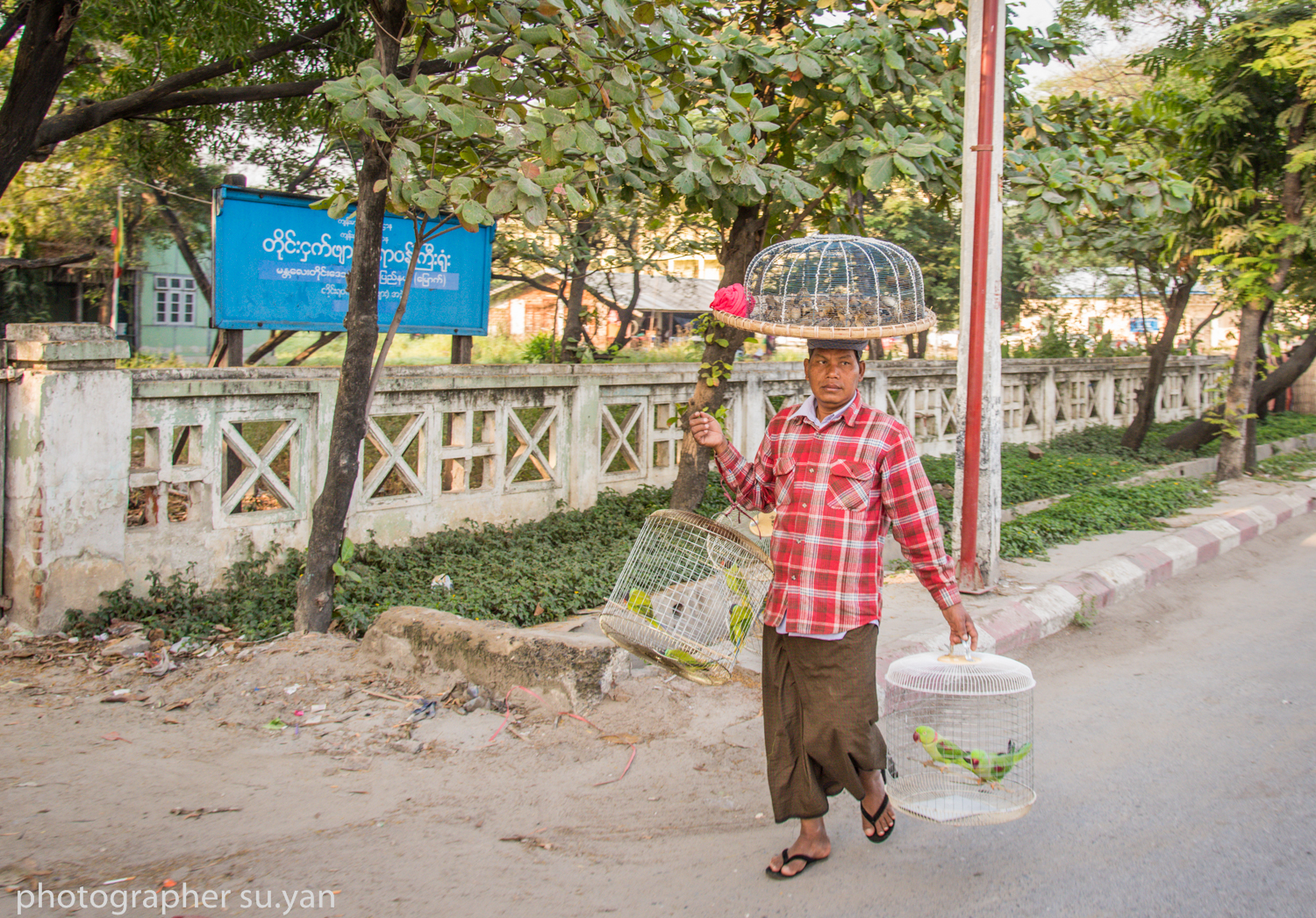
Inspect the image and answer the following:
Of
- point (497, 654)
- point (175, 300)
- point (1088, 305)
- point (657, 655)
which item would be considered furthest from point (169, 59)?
point (175, 300)

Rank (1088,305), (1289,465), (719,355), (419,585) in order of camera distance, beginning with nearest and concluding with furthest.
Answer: (419,585), (719,355), (1289,465), (1088,305)

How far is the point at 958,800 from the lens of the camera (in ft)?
10.2

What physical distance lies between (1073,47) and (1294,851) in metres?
5.46

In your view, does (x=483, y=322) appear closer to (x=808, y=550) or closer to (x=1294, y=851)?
(x=808, y=550)

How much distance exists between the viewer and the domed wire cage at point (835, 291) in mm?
3049

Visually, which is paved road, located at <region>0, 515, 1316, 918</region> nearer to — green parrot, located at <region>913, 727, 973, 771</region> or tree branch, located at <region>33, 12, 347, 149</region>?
green parrot, located at <region>913, 727, 973, 771</region>

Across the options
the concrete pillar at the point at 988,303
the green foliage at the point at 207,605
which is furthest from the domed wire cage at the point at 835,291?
the green foliage at the point at 207,605

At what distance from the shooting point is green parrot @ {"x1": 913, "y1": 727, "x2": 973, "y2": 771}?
3.09 metres

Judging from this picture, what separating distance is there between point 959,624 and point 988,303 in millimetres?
3417

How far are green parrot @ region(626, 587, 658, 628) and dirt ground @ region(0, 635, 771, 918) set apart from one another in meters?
0.66

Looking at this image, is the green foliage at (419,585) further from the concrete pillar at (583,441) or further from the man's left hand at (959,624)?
the man's left hand at (959,624)

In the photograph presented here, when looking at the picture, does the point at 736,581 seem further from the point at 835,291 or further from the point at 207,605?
the point at 207,605

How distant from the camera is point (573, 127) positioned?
412 centimetres

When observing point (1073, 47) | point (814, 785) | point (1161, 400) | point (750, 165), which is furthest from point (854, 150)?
point (1161, 400)
